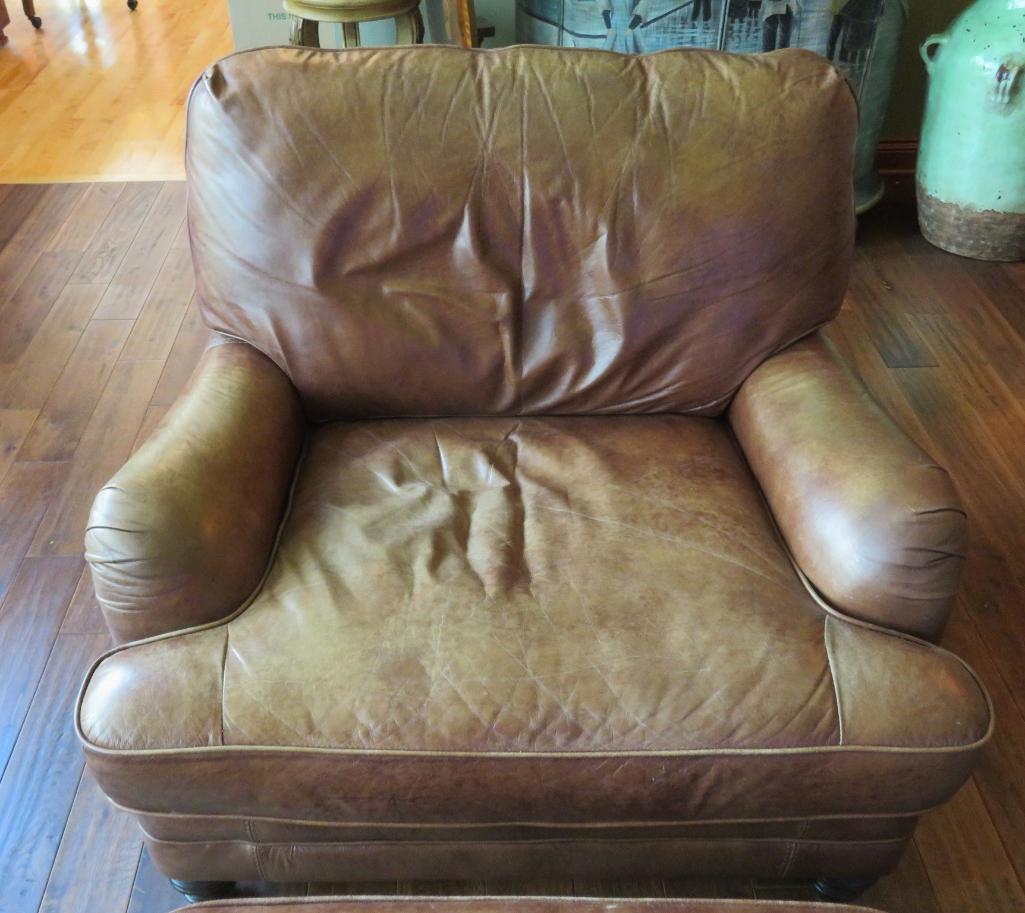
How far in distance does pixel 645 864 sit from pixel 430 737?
37 cm

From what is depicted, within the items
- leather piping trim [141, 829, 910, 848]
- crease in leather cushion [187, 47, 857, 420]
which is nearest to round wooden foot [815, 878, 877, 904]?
leather piping trim [141, 829, 910, 848]

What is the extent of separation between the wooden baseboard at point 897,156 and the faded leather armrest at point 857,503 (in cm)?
207

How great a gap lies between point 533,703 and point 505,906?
26 cm

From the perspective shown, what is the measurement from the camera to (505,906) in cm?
92

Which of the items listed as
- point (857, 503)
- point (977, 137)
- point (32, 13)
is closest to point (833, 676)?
point (857, 503)

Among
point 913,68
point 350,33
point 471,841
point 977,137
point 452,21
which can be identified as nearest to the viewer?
point 471,841

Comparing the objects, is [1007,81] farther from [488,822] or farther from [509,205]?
[488,822]

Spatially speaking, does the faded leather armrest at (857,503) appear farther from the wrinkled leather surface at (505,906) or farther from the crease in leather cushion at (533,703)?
the wrinkled leather surface at (505,906)

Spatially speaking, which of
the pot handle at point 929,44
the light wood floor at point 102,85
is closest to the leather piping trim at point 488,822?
the pot handle at point 929,44

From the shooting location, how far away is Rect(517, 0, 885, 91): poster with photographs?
257cm

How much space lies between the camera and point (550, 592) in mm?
1258

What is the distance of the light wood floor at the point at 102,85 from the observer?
352cm

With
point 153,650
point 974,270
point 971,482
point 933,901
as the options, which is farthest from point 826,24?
point 153,650

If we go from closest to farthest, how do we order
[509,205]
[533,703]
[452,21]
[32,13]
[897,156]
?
[533,703] → [509,205] → [452,21] → [897,156] → [32,13]
